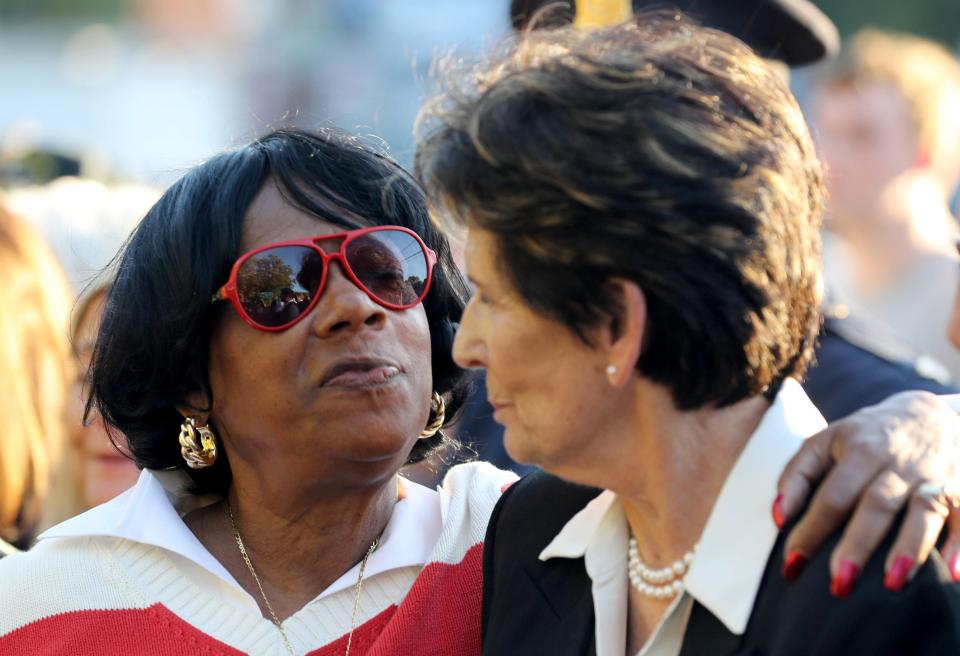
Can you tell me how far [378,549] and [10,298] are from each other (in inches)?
75.1

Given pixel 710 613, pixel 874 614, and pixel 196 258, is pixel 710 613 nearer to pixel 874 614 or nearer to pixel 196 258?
pixel 874 614

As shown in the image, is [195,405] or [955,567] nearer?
[955,567]

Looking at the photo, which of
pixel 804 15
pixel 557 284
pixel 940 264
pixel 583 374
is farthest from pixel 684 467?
pixel 940 264

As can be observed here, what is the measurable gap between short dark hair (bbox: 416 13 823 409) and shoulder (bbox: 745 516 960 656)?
35cm

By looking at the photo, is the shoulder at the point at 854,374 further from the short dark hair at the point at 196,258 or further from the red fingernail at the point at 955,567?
the red fingernail at the point at 955,567

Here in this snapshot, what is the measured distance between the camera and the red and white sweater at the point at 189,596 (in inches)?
108

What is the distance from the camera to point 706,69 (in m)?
2.22

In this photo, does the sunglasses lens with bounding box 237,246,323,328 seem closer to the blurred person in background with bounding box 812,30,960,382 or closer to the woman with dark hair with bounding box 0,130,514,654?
the woman with dark hair with bounding box 0,130,514,654

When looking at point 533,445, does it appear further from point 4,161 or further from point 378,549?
point 4,161

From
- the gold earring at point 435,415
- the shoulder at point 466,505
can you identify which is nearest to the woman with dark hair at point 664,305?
the shoulder at point 466,505

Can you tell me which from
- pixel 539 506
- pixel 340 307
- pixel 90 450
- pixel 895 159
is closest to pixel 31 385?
pixel 90 450

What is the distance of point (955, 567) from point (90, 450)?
315 centimetres

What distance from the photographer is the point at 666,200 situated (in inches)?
83.0

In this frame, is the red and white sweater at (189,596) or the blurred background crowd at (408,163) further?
the blurred background crowd at (408,163)
